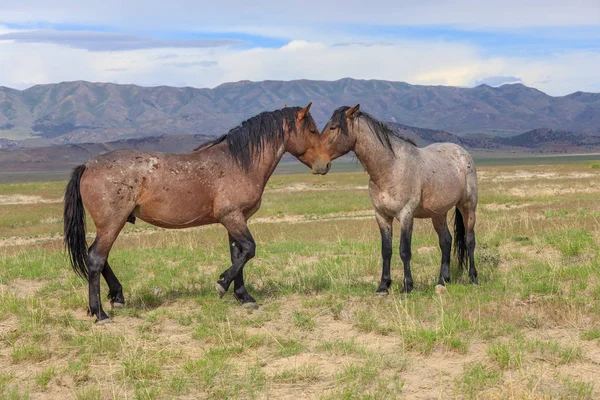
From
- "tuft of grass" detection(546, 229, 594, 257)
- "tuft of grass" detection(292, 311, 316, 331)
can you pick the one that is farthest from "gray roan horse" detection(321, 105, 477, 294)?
"tuft of grass" detection(546, 229, 594, 257)

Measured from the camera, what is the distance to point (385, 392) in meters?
5.51

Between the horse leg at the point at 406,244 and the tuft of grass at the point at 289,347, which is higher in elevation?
the horse leg at the point at 406,244

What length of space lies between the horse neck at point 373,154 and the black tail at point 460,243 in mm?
2203

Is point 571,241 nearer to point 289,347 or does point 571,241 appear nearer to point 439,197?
point 439,197

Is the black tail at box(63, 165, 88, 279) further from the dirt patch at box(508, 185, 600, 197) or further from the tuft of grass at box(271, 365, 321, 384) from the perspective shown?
the dirt patch at box(508, 185, 600, 197)

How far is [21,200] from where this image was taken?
137ft

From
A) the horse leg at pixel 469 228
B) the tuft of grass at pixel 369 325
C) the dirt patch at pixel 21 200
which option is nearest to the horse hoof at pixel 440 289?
the horse leg at pixel 469 228

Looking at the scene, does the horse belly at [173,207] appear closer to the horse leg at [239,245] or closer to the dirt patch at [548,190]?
the horse leg at [239,245]

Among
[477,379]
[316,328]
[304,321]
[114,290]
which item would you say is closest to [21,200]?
[114,290]

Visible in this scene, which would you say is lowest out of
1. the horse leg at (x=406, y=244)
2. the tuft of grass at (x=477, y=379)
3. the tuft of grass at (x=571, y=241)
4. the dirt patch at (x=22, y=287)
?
the dirt patch at (x=22, y=287)

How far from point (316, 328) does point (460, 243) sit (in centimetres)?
401

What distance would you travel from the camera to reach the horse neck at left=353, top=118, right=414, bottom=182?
919cm

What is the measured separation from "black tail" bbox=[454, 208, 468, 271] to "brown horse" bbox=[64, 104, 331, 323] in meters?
3.03

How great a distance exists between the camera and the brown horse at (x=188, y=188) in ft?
27.4
